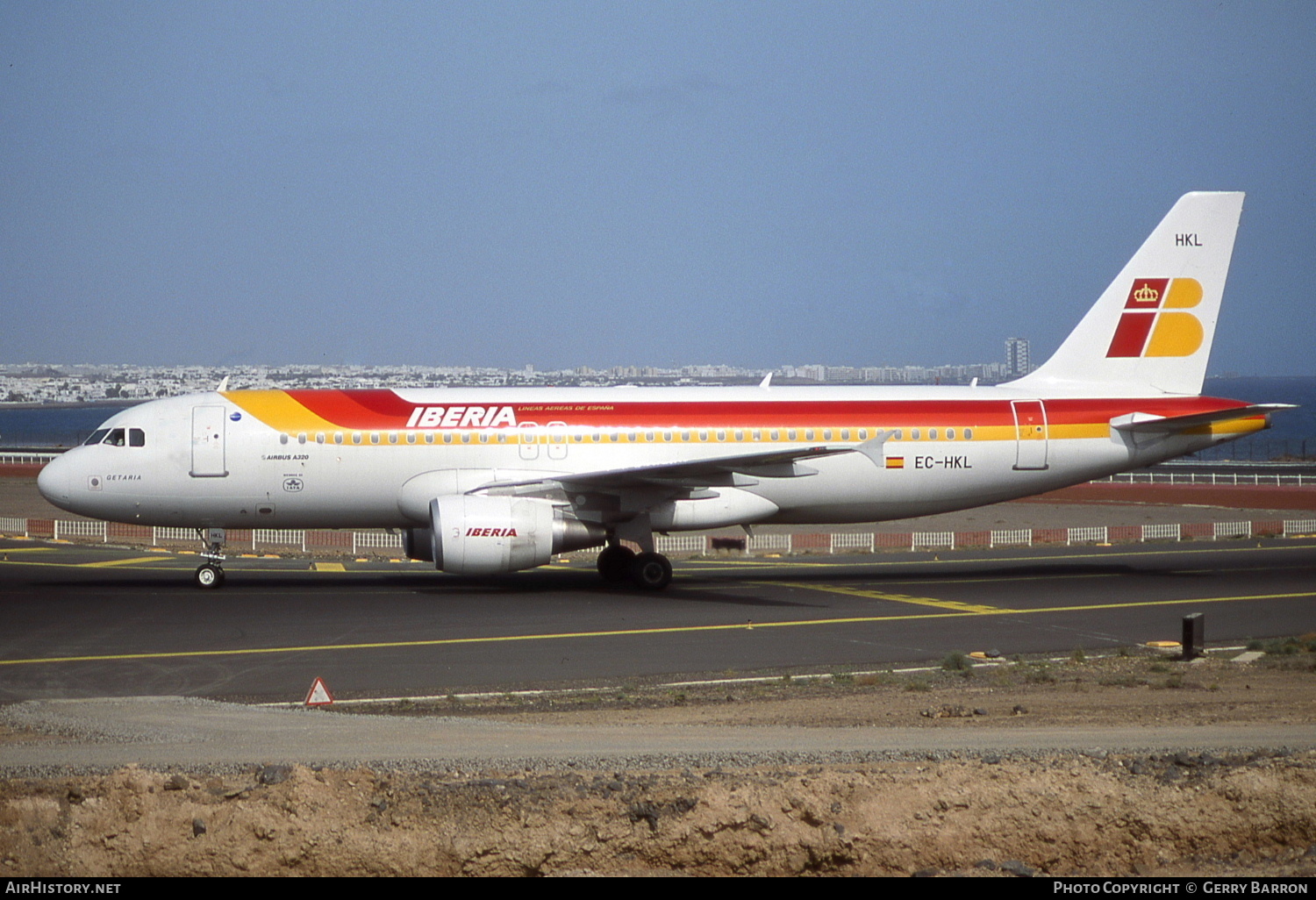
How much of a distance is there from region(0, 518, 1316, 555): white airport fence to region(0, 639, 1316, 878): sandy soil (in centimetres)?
2815

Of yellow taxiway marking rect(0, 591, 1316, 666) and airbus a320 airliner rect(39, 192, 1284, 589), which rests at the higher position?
airbus a320 airliner rect(39, 192, 1284, 589)

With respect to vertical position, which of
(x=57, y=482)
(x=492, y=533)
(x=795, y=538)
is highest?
(x=57, y=482)

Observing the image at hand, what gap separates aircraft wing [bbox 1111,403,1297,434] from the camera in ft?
87.8

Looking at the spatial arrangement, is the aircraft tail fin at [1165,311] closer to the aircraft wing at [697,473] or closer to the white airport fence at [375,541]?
the aircraft wing at [697,473]

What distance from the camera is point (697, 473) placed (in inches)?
968

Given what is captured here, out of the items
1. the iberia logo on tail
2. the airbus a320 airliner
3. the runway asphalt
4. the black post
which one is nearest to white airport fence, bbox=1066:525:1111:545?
the runway asphalt

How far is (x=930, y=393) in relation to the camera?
1089 inches

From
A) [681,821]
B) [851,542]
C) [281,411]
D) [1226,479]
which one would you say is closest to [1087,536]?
[851,542]

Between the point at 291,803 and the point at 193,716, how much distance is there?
4703mm

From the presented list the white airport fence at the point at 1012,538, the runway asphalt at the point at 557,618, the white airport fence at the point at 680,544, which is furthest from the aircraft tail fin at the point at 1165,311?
the white airport fence at the point at 680,544

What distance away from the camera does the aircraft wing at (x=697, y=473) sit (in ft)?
78.2

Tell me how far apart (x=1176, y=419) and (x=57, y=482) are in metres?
23.8

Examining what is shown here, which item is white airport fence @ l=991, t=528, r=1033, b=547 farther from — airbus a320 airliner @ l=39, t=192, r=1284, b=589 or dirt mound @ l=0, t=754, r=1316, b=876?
dirt mound @ l=0, t=754, r=1316, b=876

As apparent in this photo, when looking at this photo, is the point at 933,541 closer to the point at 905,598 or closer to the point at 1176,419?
the point at 1176,419
